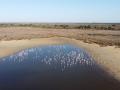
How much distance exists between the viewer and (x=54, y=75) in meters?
18.7

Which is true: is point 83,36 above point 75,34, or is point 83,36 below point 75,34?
above

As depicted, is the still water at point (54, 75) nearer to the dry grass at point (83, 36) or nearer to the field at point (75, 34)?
the dry grass at point (83, 36)

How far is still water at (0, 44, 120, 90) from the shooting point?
52.1 ft

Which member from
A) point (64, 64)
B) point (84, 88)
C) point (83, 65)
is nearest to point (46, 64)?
point (64, 64)

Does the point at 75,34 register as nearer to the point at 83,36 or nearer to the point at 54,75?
the point at 83,36

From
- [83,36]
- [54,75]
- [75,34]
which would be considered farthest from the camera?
[75,34]

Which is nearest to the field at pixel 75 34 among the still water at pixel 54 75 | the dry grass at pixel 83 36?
the dry grass at pixel 83 36

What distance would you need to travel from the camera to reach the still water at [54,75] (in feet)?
52.1

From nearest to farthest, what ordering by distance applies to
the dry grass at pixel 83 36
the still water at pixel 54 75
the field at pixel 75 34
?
the still water at pixel 54 75
the dry grass at pixel 83 36
the field at pixel 75 34

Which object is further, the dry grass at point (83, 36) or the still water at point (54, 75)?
the dry grass at point (83, 36)

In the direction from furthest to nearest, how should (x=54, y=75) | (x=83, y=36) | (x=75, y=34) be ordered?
(x=75, y=34) → (x=83, y=36) → (x=54, y=75)

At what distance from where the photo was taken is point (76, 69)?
69.2 feet

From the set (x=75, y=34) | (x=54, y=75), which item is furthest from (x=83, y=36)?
(x=54, y=75)

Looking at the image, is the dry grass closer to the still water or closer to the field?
the field
